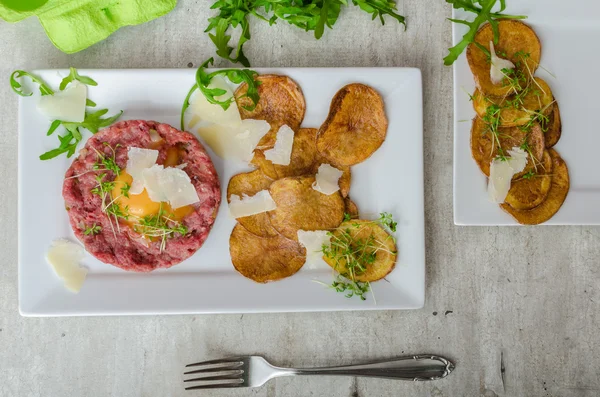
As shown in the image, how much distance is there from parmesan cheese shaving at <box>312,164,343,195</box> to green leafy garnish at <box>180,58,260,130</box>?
38 centimetres

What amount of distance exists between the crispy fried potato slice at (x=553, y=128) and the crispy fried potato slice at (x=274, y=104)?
1.03m

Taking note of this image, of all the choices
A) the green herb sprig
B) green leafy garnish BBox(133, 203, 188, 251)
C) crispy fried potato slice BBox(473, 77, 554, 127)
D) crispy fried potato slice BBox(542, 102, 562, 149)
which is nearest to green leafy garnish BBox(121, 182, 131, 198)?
green leafy garnish BBox(133, 203, 188, 251)

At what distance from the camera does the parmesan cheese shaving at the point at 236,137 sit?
205 cm

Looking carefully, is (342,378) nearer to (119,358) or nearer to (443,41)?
(119,358)

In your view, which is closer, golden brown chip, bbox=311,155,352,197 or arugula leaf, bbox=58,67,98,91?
arugula leaf, bbox=58,67,98,91

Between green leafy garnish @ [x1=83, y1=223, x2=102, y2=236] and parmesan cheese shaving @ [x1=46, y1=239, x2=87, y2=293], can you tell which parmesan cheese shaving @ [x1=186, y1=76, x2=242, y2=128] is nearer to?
green leafy garnish @ [x1=83, y1=223, x2=102, y2=236]

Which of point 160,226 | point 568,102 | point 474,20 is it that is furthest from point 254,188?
point 568,102

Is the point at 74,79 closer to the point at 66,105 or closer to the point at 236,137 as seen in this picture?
the point at 66,105

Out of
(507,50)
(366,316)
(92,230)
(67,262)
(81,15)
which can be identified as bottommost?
(366,316)

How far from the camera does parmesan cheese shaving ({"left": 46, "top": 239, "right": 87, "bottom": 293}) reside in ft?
6.71

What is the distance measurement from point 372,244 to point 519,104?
2.73 feet

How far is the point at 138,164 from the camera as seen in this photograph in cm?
192

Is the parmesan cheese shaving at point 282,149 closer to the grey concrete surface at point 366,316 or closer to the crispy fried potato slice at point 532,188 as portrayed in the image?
the grey concrete surface at point 366,316

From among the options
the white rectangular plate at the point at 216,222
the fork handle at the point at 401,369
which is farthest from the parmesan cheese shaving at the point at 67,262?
the fork handle at the point at 401,369
